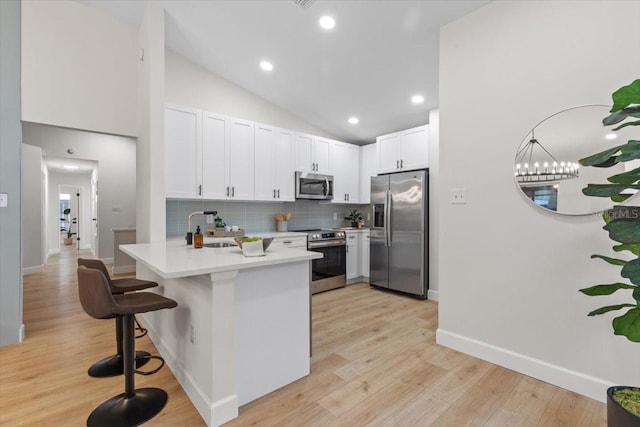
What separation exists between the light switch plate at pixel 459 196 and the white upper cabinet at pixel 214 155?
109 inches

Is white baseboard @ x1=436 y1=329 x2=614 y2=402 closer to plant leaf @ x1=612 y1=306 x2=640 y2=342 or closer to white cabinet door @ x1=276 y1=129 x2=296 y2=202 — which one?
plant leaf @ x1=612 y1=306 x2=640 y2=342

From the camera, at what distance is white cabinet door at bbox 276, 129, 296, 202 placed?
440 cm

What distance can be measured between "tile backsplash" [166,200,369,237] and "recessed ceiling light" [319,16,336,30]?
2.62m

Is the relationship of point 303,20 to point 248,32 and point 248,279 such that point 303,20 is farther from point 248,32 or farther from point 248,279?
point 248,279

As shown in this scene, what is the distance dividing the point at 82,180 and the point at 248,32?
32.1 feet

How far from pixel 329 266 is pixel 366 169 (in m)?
1.98

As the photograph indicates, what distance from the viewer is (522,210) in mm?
2203

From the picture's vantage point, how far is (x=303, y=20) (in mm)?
2896

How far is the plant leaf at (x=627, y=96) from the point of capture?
1194 millimetres

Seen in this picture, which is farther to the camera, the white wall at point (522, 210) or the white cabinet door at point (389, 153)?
the white cabinet door at point (389, 153)

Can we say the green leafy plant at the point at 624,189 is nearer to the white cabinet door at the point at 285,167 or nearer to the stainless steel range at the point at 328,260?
the stainless steel range at the point at 328,260

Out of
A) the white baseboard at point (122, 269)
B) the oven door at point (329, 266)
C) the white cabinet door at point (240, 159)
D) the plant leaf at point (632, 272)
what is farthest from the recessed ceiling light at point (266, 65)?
the white baseboard at point (122, 269)

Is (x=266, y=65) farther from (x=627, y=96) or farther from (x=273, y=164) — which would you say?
(x=627, y=96)

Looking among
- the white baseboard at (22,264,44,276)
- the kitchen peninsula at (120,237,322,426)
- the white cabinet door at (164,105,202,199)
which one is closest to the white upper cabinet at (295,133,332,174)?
the white cabinet door at (164,105,202,199)
